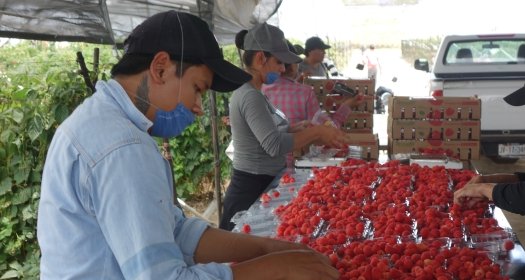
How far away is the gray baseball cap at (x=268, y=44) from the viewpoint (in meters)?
4.12

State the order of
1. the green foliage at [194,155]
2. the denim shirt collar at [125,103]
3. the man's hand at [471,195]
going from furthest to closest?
1. the green foliage at [194,155]
2. the man's hand at [471,195]
3. the denim shirt collar at [125,103]

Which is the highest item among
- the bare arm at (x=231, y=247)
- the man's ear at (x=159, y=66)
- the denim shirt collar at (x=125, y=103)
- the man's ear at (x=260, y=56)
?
the man's ear at (x=159, y=66)

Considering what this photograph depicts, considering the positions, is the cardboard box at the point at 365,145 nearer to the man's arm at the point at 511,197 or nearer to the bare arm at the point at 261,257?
the man's arm at the point at 511,197

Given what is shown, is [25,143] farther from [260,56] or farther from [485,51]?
[485,51]

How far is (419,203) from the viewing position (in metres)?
3.43

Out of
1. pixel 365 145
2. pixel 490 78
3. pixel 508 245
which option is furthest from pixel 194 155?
pixel 508 245

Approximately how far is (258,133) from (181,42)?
2.32 meters

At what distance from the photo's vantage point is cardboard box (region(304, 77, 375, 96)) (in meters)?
6.59

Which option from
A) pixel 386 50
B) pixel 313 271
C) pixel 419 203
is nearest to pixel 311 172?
pixel 419 203

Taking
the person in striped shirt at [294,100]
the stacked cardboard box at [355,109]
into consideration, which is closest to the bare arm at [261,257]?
the person in striped shirt at [294,100]

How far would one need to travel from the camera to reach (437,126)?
5488 mm

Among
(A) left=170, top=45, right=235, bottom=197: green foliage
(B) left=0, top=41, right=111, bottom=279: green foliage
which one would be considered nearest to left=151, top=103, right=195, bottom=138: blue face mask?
(B) left=0, top=41, right=111, bottom=279: green foliage

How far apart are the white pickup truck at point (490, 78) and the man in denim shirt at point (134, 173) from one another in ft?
22.1

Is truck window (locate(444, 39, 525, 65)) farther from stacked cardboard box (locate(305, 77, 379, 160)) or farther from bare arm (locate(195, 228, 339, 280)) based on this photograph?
bare arm (locate(195, 228, 339, 280))
